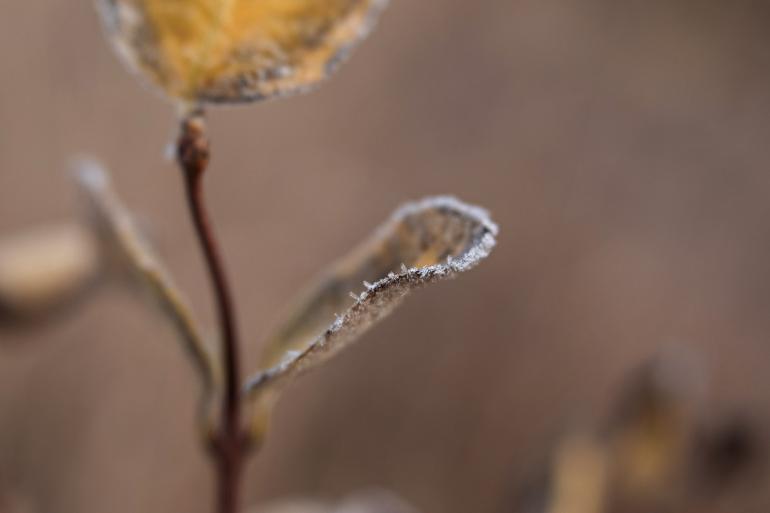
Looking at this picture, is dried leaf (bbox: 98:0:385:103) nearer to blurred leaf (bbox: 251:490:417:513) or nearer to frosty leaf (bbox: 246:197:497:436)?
frosty leaf (bbox: 246:197:497:436)

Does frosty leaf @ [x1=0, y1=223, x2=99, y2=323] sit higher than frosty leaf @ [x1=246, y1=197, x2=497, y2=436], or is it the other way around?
frosty leaf @ [x1=0, y1=223, x2=99, y2=323]

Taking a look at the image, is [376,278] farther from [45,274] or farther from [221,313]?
[45,274]

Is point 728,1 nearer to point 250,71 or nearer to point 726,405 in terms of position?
point 726,405

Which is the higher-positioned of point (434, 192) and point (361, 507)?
point (434, 192)

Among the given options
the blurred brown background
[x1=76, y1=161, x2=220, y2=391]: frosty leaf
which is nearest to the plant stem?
[x1=76, y1=161, x2=220, y2=391]: frosty leaf

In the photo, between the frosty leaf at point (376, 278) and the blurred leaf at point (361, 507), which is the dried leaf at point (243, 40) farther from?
the blurred leaf at point (361, 507)

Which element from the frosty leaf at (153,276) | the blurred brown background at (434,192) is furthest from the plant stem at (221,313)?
the blurred brown background at (434,192)

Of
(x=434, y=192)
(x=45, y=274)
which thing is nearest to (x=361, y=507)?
(x=45, y=274)
